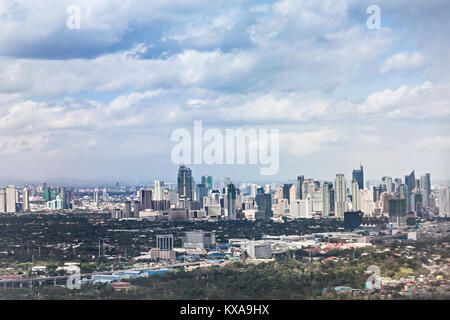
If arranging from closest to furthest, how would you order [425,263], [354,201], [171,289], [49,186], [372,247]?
1. [171,289]
2. [425,263]
3. [372,247]
4. [49,186]
5. [354,201]

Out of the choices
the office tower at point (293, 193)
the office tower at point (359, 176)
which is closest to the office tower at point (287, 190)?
the office tower at point (293, 193)

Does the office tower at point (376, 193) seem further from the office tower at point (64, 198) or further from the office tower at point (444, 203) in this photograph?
the office tower at point (64, 198)

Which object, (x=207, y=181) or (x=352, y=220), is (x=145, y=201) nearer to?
(x=207, y=181)

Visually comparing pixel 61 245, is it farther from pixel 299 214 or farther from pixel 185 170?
pixel 299 214

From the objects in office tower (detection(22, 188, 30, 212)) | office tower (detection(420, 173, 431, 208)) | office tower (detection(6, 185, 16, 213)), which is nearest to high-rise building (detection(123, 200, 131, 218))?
office tower (detection(22, 188, 30, 212))

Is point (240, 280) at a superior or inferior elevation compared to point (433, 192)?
inferior
